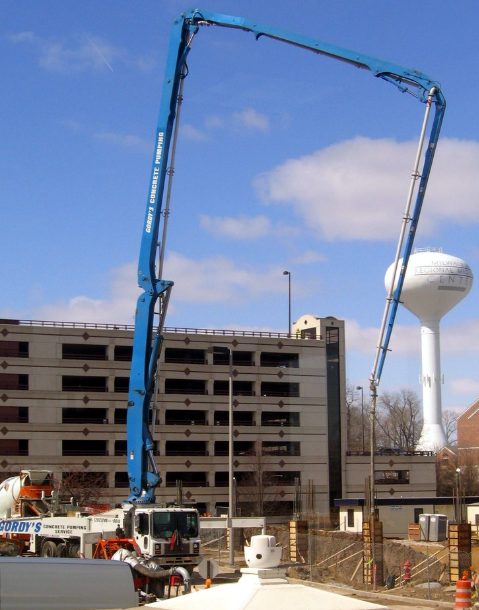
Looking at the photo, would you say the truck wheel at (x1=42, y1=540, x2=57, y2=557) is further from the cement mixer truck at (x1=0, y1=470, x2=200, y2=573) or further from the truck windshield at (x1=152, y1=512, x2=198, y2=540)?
the truck windshield at (x1=152, y1=512, x2=198, y2=540)

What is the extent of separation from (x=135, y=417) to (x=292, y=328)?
61122mm

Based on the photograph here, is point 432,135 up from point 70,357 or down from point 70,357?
up

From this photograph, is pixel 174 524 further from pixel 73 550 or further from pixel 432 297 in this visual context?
pixel 432 297

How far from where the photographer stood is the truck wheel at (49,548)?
29.3 meters

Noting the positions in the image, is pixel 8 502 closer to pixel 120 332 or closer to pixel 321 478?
pixel 120 332

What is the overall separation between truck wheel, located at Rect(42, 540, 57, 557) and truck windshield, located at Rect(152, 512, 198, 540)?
14.4ft

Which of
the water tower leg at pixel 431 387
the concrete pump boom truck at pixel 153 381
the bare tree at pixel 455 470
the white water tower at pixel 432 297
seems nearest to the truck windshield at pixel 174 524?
the concrete pump boom truck at pixel 153 381

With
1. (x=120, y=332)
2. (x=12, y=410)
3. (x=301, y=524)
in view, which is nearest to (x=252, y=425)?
(x=120, y=332)

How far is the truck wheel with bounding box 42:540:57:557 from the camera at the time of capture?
29294mm

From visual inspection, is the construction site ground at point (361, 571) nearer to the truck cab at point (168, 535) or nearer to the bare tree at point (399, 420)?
the truck cab at point (168, 535)

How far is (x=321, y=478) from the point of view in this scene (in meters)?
79.2

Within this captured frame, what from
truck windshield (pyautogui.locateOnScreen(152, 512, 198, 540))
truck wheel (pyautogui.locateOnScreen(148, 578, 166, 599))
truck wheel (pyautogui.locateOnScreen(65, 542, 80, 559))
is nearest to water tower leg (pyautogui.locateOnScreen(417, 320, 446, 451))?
truck wheel (pyautogui.locateOnScreen(65, 542, 80, 559))

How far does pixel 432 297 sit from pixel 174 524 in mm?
84016

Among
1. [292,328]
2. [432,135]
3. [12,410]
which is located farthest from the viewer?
[292,328]
